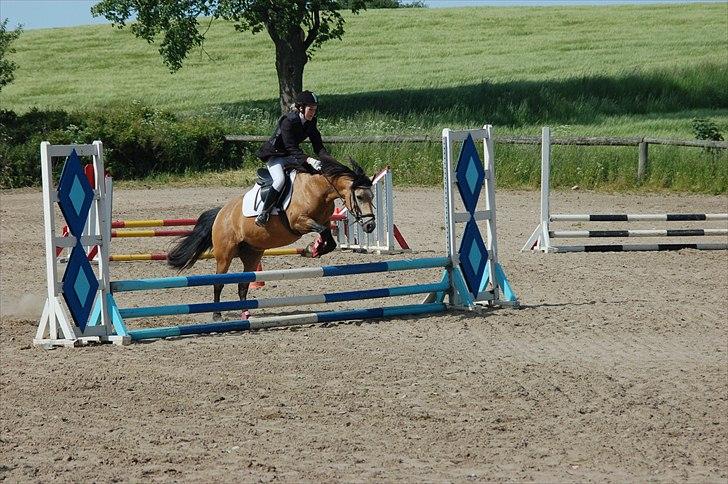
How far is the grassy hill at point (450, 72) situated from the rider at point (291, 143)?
1758cm

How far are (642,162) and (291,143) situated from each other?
13.5 meters

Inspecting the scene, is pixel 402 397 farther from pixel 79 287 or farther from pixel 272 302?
pixel 79 287

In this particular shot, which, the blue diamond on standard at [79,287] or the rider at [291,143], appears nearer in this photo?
the blue diamond on standard at [79,287]

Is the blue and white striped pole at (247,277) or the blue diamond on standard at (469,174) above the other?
the blue diamond on standard at (469,174)

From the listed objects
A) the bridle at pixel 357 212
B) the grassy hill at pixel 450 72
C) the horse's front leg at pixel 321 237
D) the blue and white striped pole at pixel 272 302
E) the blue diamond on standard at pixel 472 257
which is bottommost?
the blue and white striped pole at pixel 272 302

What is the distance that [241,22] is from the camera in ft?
108

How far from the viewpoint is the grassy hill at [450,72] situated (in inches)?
1356

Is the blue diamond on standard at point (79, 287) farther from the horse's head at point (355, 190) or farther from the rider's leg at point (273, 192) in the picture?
the horse's head at point (355, 190)

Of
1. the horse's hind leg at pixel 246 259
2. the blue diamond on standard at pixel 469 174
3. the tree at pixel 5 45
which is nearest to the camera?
the blue diamond on standard at pixel 469 174

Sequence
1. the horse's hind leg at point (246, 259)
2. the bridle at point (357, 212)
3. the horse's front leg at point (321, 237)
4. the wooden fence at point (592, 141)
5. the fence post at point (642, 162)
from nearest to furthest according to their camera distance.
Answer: the bridle at point (357, 212) → the horse's front leg at point (321, 237) → the horse's hind leg at point (246, 259) → the wooden fence at point (592, 141) → the fence post at point (642, 162)

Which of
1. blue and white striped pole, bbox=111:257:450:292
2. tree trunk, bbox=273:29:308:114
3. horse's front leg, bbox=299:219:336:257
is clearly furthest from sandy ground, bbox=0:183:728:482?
tree trunk, bbox=273:29:308:114

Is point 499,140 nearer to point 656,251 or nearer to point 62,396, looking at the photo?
point 656,251

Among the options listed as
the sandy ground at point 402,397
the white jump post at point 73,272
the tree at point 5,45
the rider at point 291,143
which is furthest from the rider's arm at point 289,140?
the tree at point 5,45

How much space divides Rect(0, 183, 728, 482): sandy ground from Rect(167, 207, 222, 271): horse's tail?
0.81m
